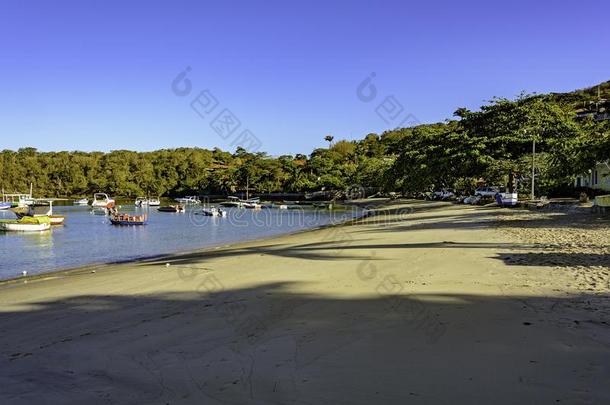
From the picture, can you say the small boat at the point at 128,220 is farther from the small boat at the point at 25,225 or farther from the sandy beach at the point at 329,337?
the sandy beach at the point at 329,337

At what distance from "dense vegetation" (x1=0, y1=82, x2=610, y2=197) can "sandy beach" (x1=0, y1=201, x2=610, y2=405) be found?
20552 millimetres

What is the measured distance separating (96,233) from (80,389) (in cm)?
3917

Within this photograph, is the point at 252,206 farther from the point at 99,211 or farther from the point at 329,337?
the point at 329,337

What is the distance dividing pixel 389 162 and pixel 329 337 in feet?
303

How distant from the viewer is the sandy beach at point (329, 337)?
15.8ft

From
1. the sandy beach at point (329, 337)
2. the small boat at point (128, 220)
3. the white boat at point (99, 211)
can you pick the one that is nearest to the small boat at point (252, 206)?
the white boat at point (99, 211)

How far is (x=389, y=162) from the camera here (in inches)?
3816

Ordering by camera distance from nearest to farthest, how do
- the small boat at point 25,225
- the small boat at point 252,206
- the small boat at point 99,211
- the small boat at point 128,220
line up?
the small boat at point 25,225, the small boat at point 128,220, the small boat at point 99,211, the small boat at point 252,206

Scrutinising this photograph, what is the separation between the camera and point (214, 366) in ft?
18.6

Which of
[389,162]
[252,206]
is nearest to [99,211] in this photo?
[252,206]

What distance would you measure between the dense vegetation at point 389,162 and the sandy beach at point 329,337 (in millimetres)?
20552

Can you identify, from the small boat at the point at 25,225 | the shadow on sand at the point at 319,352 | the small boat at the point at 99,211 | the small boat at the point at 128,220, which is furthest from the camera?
the small boat at the point at 99,211

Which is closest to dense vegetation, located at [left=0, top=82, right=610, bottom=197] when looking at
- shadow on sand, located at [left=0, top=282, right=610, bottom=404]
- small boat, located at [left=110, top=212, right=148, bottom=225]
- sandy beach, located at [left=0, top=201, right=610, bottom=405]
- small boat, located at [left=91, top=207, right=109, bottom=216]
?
→ sandy beach, located at [left=0, top=201, right=610, bottom=405]

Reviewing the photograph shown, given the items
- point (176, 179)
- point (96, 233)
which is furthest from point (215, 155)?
point (96, 233)
